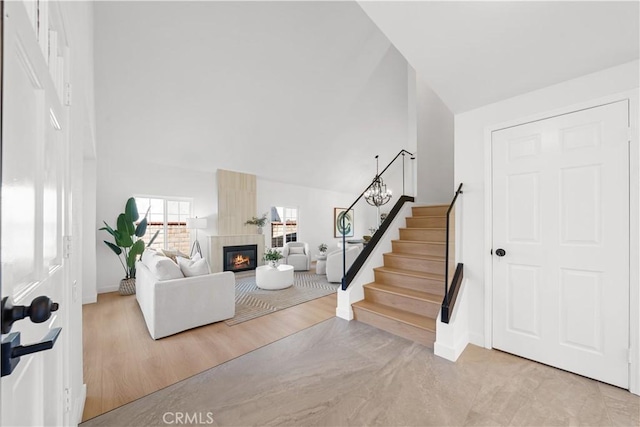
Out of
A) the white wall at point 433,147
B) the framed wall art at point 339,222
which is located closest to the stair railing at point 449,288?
the white wall at point 433,147

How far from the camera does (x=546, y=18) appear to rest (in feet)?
5.26

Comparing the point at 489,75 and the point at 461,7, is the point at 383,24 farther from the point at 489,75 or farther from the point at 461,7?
the point at 489,75

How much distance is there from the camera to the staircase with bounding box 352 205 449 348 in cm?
267

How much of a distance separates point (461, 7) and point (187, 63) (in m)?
3.63

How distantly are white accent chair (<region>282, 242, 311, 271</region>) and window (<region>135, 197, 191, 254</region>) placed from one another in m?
2.26

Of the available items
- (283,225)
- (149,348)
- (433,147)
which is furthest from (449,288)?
(283,225)

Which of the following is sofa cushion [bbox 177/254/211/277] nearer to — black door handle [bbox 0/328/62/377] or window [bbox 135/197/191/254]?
black door handle [bbox 0/328/62/377]

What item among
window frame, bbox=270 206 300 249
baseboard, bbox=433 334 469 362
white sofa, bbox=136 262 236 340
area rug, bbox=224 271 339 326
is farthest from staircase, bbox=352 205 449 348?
window frame, bbox=270 206 300 249

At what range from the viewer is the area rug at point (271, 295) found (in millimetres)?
3436

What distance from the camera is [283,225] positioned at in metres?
7.58

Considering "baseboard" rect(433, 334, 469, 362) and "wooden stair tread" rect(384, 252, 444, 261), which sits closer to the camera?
"baseboard" rect(433, 334, 469, 362)

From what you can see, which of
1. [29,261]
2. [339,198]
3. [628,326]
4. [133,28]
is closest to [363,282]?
[628,326]

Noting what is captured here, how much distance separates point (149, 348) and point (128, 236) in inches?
106

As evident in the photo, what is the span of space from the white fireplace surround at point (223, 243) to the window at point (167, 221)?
610 mm
